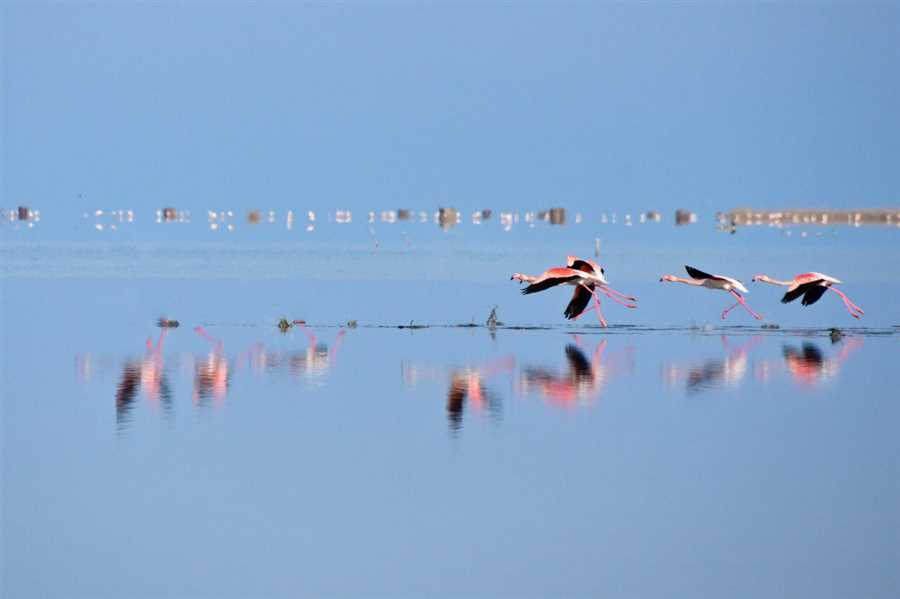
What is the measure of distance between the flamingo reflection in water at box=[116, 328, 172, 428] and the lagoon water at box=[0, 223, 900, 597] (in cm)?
5

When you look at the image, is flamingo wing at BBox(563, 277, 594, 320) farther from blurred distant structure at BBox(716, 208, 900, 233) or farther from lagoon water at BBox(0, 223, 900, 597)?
blurred distant structure at BBox(716, 208, 900, 233)

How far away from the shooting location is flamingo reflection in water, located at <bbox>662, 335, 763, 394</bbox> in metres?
17.6

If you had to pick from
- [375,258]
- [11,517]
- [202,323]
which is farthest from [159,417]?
[375,258]

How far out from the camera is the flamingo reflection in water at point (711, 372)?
1759 cm

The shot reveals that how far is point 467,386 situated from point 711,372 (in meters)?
2.85

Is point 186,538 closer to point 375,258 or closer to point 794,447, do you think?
point 794,447

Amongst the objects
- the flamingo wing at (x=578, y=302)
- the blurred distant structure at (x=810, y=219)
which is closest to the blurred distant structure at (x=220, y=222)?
the blurred distant structure at (x=810, y=219)

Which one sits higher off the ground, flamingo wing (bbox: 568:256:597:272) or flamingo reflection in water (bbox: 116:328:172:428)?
flamingo wing (bbox: 568:256:597:272)

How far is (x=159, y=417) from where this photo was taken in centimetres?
1486

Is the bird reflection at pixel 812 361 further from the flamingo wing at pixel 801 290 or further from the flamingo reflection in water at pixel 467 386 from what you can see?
the flamingo reflection in water at pixel 467 386

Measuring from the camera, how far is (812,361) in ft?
64.5

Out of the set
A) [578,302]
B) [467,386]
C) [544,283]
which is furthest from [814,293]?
[467,386]

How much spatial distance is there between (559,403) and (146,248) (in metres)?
40.7

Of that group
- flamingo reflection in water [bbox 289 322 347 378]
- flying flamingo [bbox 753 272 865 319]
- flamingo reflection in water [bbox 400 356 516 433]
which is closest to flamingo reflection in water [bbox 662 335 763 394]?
flamingo reflection in water [bbox 400 356 516 433]
